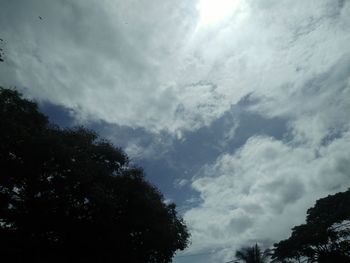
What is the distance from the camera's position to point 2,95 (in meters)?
16.4

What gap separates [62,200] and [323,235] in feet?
99.1

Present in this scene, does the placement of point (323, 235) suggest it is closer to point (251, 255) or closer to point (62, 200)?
point (251, 255)

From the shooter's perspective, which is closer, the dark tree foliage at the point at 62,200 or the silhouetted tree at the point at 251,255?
the dark tree foliage at the point at 62,200

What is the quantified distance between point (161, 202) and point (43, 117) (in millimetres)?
9400

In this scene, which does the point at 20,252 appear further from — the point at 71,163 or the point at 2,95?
the point at 2,95

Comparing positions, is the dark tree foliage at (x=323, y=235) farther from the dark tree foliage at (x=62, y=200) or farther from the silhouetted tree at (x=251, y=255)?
the dark tree foliage at (x=62, y=200)

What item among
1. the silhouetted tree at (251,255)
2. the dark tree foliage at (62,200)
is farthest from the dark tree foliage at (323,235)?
the dark tree foliage at (62,200)

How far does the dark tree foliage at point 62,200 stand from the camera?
624 inches

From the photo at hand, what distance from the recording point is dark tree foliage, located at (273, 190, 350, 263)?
113 ft

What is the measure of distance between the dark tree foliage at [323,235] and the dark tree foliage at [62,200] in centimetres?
2419

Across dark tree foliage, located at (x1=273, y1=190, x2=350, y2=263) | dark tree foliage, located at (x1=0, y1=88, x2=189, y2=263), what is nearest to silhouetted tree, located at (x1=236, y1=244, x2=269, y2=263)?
dark tree foliage, located at (x1=273, y1=190, x2=350, y2=263)

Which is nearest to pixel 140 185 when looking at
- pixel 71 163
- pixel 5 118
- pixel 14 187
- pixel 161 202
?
pixel 161 202

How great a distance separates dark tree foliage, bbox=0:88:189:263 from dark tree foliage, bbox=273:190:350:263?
24194 mm

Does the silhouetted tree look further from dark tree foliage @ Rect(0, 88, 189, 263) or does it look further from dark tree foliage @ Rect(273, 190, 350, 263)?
dark tree foliage @ Rect(0, 88, 189, 263)
